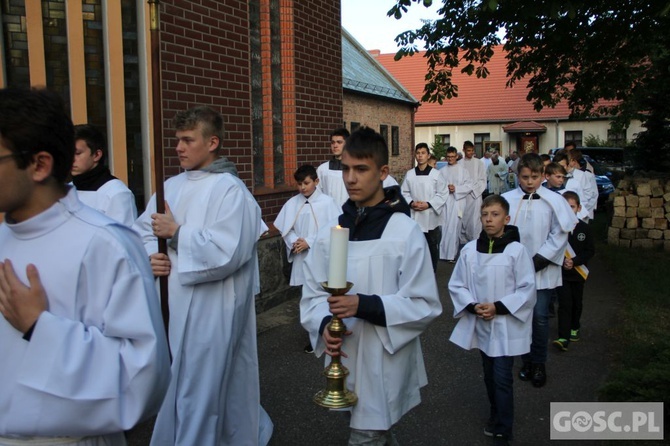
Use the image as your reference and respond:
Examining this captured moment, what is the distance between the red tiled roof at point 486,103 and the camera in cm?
4047

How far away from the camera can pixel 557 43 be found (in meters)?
12.3

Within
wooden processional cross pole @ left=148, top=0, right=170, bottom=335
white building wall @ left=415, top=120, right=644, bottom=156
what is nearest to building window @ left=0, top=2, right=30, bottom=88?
wooden processional cross pole @ left=148, top=0, right=170, bottom=335

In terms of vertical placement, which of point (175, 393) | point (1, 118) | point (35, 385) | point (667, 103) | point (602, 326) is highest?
point (667, 103)

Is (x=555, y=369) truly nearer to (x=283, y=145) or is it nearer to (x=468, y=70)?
(x=283, y=145)

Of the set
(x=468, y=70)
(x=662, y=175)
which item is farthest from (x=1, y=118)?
(x=662, y=175)

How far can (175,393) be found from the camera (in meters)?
3.88

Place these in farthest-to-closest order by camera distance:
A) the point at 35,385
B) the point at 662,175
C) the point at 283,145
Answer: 1. the point at 662,175
2. the point at 283,145
3. the point at 35,385

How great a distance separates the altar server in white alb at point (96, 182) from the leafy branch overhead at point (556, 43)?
21.2ft

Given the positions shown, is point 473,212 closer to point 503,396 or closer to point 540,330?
point 540,330

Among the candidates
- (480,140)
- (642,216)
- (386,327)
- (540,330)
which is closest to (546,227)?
(540,330)

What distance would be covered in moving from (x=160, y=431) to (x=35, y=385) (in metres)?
2.21

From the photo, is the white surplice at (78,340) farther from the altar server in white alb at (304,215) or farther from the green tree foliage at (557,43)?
the green tree foliage at (557,43)

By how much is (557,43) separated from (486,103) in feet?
99.1

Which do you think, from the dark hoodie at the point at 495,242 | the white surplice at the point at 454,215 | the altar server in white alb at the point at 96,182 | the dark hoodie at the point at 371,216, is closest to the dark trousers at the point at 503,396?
the dark hoodie at the point at 495,242
